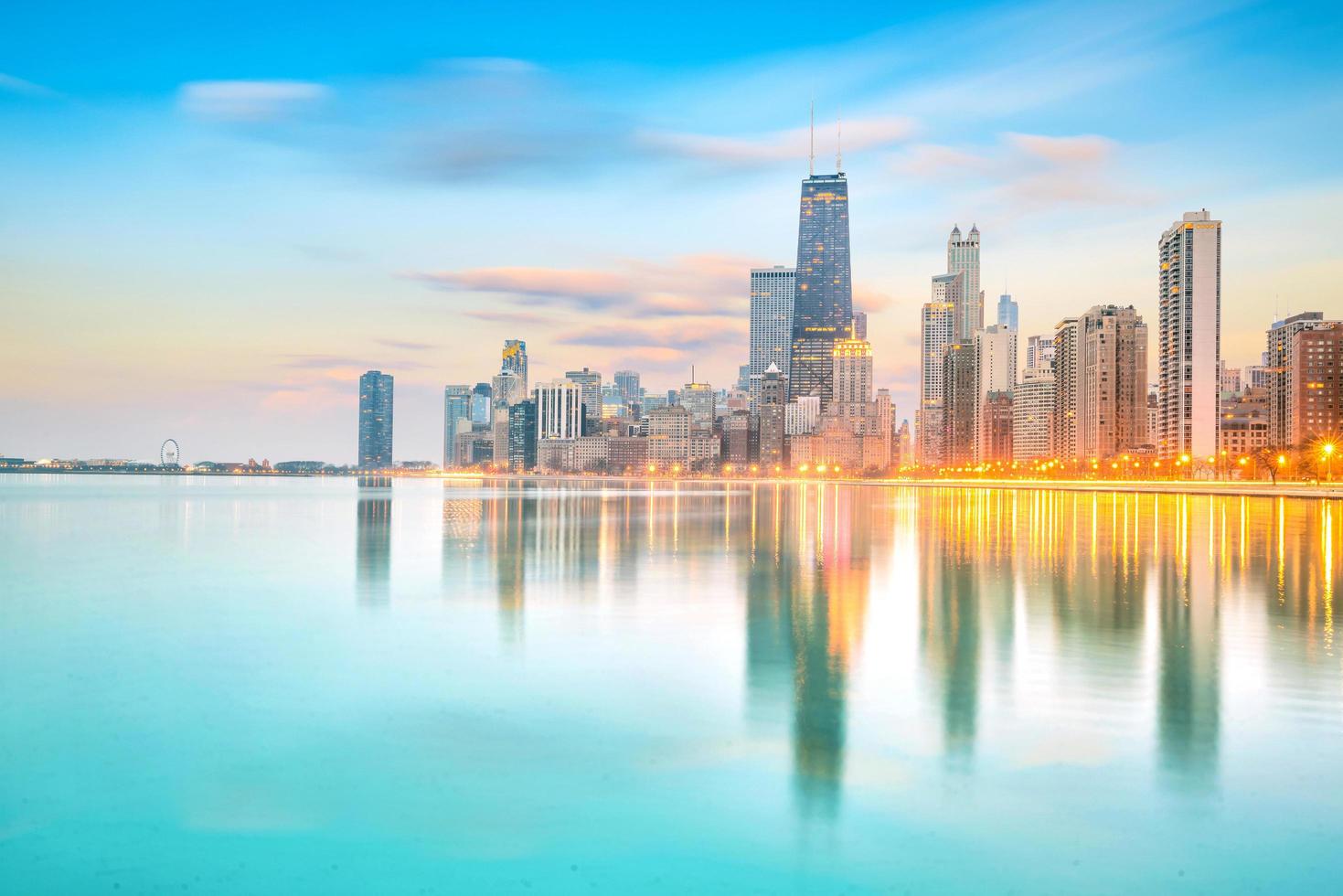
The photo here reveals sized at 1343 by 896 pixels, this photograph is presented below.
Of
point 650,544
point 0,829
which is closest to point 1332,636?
point 0,829

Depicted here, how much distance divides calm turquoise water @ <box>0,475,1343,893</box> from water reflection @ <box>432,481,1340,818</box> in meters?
0.13

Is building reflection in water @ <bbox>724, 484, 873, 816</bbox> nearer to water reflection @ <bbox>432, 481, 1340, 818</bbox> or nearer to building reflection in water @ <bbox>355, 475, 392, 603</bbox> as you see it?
water reflection @ <bbox>432, 481, 1340, 818</bbox>

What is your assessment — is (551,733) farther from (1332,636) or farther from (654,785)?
(1332,636)

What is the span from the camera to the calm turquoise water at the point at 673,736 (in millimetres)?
9445

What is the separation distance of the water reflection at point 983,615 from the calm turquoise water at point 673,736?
13 cm

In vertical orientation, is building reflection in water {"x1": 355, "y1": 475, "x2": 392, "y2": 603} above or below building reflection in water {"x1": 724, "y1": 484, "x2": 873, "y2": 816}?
below

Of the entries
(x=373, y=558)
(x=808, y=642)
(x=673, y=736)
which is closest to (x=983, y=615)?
(x=808, y=642)

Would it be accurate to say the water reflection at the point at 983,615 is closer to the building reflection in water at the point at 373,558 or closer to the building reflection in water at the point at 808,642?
the building reflection in water at the point at 808,642

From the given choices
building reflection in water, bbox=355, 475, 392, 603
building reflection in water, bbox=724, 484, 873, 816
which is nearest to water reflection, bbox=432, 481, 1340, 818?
building reflection in water, bbox=724, 484, 873, 816

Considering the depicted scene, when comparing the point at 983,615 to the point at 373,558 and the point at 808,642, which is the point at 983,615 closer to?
the point at 808,642

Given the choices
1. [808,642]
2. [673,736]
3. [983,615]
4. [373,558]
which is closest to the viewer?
[673,736]

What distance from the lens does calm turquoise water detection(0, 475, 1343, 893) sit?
9445mm

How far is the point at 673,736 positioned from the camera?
1351 cm

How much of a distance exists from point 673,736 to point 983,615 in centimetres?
1269
